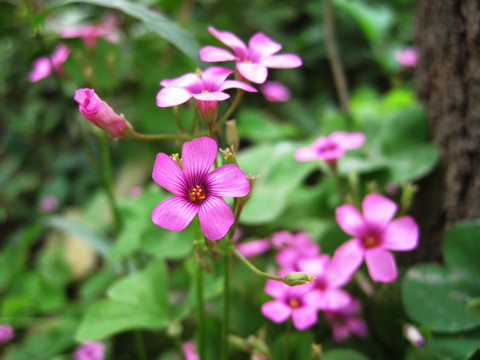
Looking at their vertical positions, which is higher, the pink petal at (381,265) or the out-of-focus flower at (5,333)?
the pink petal at (381,265)

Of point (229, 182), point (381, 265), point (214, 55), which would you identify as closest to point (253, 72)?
point (214, 55)

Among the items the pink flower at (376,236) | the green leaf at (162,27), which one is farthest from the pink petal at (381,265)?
the green leaf at (162,27)

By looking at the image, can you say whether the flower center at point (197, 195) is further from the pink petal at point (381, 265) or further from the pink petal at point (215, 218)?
the pink petal at point (381, 265)

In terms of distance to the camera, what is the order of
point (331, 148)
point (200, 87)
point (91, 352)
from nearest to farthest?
point (200, 87) < point (331, 148) < point (91, 352)

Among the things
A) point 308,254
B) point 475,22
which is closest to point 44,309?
point 308,254

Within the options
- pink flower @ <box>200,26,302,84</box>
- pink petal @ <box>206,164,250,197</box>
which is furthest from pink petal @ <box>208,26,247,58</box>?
pink petal @ <box>206,164,250,197</box>

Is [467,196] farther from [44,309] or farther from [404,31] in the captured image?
[404,31]

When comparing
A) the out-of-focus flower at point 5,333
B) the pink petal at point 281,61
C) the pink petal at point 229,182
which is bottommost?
the out-of-focus flower at point 5,333

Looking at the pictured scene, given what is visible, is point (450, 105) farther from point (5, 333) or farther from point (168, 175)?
point (5, 333)
